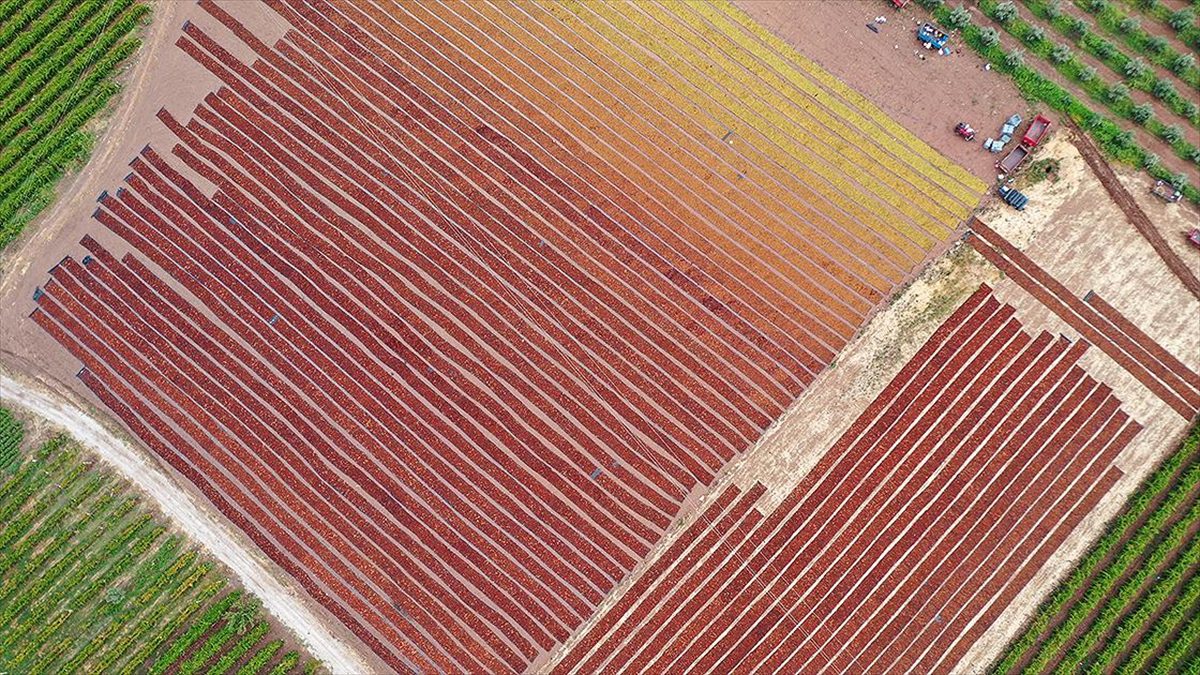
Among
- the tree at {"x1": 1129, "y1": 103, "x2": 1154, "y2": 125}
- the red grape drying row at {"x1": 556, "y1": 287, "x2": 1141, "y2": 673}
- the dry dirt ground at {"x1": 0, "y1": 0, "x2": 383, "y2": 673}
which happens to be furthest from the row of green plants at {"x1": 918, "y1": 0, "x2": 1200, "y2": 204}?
the dry dirt ground at {"x1": 0, "y1": 0, "x2": 383, "y2": 673}

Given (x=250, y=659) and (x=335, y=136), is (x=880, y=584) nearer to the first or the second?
(x=250, y=659)

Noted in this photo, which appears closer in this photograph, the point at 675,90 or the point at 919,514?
the point at 919,514

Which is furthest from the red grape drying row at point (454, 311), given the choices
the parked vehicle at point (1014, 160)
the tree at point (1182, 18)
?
the tree at point (1182, 18)

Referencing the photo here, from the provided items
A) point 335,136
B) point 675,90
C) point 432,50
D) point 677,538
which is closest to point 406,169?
point 335,136

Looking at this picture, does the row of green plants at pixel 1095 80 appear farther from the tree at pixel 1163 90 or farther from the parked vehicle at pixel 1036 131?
the parked vehicle at pixel 1036 131

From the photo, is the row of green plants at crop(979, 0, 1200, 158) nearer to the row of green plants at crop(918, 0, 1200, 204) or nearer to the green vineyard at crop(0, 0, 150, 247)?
the row of green plants at crop(918, 0, 1200, 204)
